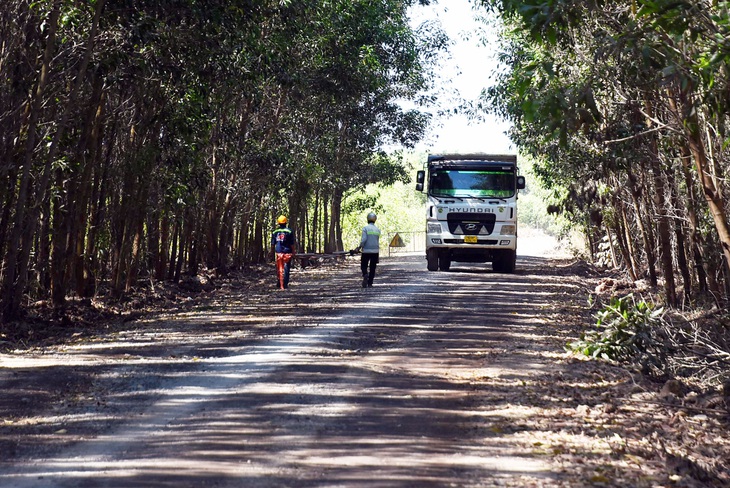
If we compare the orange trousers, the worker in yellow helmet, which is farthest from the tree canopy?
the orange trousers

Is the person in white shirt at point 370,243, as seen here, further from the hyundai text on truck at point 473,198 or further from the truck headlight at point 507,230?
the truck headlight at point 507,230

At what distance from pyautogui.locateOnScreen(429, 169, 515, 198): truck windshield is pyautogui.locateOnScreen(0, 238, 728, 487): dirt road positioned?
13106 mm

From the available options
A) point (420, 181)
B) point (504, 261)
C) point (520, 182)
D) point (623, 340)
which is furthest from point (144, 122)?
point (504, 261)

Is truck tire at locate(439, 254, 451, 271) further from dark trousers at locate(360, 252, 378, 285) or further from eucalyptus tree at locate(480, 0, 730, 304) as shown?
dark trousers at locate(360, 252, 378, 285)

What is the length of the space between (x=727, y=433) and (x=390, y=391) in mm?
3084

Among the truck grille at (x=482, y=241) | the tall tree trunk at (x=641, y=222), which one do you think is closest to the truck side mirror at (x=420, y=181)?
the truck grille at (x=482, y=241)

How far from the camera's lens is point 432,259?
31188 millimetres

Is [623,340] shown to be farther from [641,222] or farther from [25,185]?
[641,222]

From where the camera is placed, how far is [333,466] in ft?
22.5

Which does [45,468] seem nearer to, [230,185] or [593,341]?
[593,341]

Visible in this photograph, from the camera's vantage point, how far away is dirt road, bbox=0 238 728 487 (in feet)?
22.4

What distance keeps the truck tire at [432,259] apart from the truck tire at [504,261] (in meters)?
1.77

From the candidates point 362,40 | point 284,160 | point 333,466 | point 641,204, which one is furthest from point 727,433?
point 362,40

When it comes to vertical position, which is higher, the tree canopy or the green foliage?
the tree canopy
